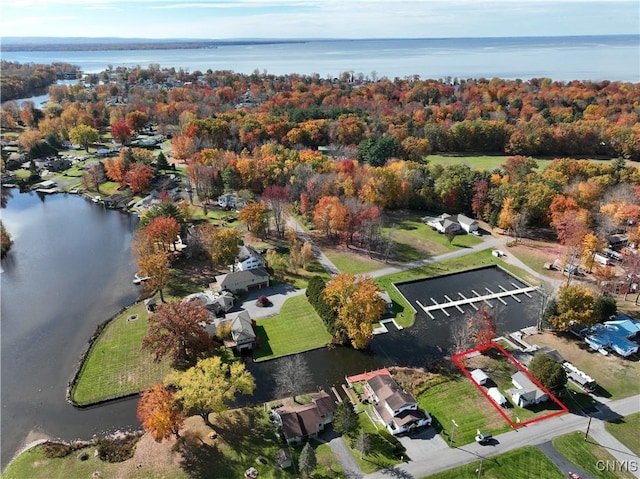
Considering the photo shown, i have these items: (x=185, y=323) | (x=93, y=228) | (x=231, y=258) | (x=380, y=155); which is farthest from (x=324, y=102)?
(x=185, y=323)

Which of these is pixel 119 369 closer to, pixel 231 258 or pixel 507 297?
pixel 231 258

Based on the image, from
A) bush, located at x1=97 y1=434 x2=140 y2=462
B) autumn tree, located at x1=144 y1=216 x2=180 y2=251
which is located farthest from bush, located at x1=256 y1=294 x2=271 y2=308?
bush, located at x1=97 y1=434 x2=140 y2=462

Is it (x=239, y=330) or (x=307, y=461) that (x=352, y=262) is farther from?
(x=307, y=461)

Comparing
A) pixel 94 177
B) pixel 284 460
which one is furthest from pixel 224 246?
pixel 94 177

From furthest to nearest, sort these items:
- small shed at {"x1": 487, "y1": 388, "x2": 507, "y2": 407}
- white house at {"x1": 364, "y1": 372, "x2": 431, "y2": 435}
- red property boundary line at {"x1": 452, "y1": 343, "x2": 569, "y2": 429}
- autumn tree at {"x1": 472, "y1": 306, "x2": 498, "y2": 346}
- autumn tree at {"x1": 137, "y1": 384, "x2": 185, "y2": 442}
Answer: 1. autumn tree at {"x1": 472, "y1": 306, "x2": 498, "y2": 346}
2. small shed at {"x1": 487, "y1": 388, "x2": 507, "y2": 407}
3. red property boundary line at {"x1": 452, "y1": 343, "x2": 569, "y2": 429}
4. white house at {"x1": 364, "y1": 372, "x2": 431, "y2": 435}
5. autumn tree at {"x1": 137, "y1": 384, "x2": 185, "y2": 442}

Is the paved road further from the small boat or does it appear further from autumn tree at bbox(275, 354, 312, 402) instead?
the small boat
